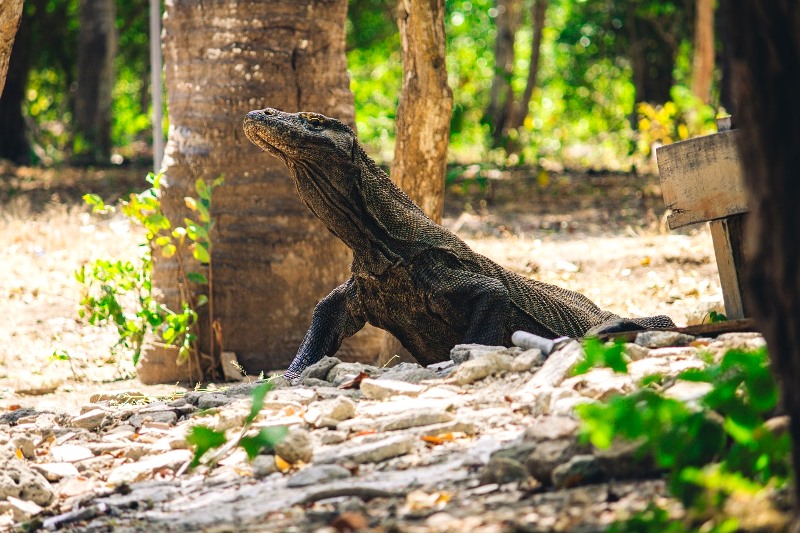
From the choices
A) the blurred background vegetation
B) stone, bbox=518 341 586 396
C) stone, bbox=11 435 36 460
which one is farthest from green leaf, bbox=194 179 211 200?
the blurred background vegetation

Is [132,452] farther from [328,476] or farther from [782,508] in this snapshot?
[782,508]

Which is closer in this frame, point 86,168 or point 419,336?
point 419,336

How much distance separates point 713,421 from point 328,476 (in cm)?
121

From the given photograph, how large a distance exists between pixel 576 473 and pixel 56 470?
2074 millimetres

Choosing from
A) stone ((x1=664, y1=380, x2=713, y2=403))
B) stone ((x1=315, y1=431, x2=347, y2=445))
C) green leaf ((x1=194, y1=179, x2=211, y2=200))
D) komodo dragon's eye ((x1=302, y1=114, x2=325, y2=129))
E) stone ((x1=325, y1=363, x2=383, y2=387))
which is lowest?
stone ((x1=315, y1=431, x2=347, y2=445))

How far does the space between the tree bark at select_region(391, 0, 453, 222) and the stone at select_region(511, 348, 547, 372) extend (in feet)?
8.86

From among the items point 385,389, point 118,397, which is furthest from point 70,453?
point 118,397

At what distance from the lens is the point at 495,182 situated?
14094 mm

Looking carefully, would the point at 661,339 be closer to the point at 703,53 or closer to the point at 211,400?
the point at 211,400

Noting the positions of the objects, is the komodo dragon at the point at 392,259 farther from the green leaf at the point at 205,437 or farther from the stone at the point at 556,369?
the green leaf at the point at 205,437

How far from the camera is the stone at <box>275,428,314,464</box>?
360 cm

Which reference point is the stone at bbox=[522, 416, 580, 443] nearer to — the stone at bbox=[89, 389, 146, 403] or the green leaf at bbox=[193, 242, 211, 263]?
the stone at bbox=[89, 389, 146, 403]

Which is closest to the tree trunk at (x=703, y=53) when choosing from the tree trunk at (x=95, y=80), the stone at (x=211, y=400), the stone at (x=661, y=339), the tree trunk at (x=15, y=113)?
the tree trunk at (x=95, y=80)

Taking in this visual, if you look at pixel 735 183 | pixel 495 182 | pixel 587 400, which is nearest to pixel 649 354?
pixel 587 400
